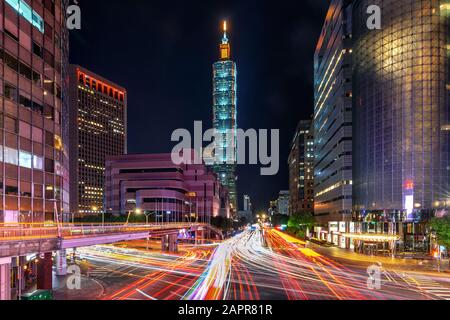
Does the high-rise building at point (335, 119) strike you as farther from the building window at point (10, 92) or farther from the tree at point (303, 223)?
the building window at point (10, 92)

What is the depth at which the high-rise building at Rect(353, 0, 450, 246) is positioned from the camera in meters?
88.3

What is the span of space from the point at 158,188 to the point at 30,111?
11520 centimetres

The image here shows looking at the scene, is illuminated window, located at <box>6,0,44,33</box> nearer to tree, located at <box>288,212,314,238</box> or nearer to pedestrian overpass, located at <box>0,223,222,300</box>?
pedestrian overpass, located at <box>0,223,222,300</box>

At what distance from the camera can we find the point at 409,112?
297 feet

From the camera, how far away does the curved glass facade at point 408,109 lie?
88.3m

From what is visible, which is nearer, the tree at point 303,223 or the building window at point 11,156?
the building window at point 11,156

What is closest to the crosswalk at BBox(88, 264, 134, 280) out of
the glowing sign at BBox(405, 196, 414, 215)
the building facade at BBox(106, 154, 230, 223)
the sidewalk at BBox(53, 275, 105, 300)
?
the sidewalk at BBox(53, 275, 105, 300)

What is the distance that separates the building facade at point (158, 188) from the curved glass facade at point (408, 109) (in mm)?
79867

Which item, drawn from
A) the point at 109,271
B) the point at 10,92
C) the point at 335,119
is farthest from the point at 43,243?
the point at 335,119

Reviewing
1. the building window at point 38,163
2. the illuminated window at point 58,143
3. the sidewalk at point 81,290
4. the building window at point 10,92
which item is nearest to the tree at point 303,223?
the illuminated window at point 58,143

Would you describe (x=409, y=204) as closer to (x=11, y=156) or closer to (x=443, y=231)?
(x=443, y=231)
